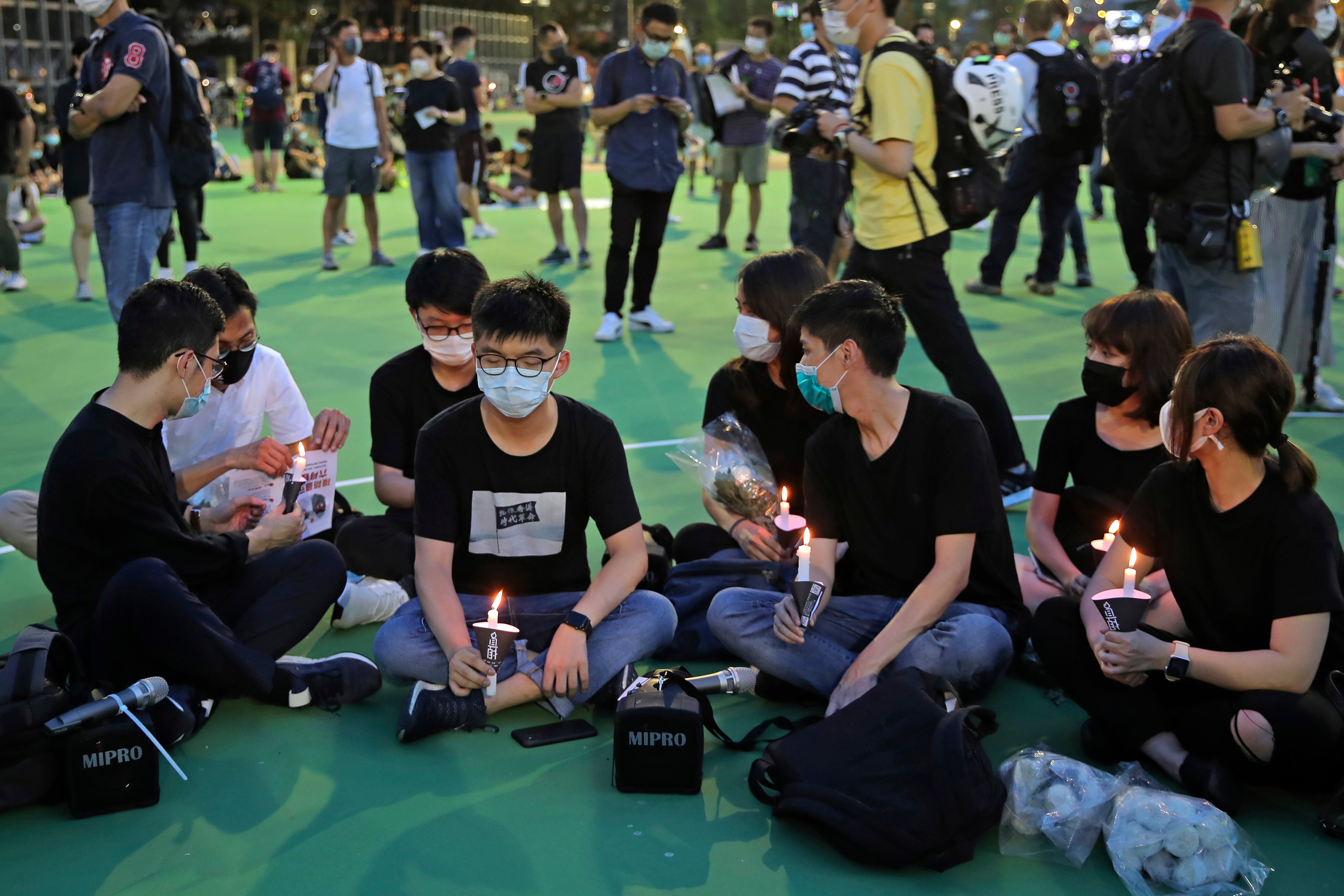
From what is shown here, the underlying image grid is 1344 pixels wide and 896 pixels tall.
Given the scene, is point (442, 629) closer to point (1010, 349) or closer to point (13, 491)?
point (13, 491)

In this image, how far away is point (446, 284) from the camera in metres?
4.13

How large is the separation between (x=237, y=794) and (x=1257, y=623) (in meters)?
2.59

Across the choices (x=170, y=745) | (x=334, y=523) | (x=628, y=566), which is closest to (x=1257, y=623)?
(x=628, y=566)

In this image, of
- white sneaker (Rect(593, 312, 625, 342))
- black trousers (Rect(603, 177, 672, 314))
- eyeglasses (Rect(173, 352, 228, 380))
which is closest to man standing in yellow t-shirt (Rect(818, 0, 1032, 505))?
eyeglasses (Rect(173, 352, 228, 380))

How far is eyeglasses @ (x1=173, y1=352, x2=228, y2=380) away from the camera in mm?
3484

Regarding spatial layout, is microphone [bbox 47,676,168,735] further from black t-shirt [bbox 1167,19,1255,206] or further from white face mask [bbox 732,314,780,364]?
black t-shirt [bbox 1167,19,1255,206]

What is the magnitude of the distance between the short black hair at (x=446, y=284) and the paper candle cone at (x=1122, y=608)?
222cm

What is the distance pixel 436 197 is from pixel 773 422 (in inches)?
304

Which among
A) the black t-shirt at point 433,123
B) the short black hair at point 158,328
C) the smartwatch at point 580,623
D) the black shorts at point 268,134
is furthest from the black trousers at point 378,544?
the black shorts at point 268,134

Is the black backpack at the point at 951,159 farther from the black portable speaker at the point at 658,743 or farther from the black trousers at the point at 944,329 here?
the black portable speaker at the point at 658,743

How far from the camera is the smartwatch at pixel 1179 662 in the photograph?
9.68ft

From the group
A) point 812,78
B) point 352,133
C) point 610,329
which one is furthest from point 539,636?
point 352,133

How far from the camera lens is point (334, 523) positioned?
15.1 ft

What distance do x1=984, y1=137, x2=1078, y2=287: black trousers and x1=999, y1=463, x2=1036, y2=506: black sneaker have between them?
4.27 metres
